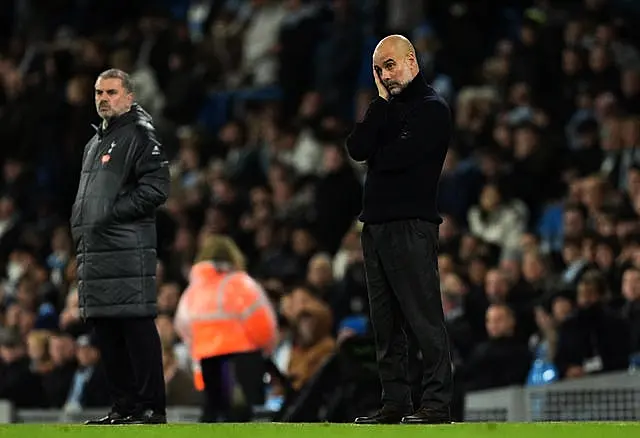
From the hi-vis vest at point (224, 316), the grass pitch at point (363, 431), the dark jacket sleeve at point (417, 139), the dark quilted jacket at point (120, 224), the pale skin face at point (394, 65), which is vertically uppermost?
the pale skin face at point (394, 65)

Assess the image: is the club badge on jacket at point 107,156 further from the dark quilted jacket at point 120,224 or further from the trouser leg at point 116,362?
the trouser leg at point 116,362

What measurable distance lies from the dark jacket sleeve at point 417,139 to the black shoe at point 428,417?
108 centimetres

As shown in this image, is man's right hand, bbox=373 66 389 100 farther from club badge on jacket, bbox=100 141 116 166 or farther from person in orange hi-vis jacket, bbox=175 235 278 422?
person in orange hi-vis jacket, bbox=175 235 278 422

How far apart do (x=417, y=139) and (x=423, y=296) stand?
0.70 metres

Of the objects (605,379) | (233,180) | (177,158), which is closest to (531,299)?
(605,379)

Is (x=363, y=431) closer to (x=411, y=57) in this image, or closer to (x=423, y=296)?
(x=423, y=296)

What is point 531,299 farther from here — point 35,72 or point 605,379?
point 35,72

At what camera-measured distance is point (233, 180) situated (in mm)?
18000

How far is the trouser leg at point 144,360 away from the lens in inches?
350

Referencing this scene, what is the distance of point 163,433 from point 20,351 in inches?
313

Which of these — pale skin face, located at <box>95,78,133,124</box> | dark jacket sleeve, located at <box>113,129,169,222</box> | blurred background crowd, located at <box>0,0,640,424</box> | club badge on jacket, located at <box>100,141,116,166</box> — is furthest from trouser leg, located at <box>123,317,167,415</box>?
blurred background crowd, located at <box>0,0,640,424</box>

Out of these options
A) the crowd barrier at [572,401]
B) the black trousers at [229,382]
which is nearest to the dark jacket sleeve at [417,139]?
the crowd barrier at [572,401]

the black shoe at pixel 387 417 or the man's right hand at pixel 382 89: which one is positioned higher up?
the man's right hand at pixel 382 89

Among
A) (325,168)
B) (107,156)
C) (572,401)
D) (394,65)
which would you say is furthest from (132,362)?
(325,168)
